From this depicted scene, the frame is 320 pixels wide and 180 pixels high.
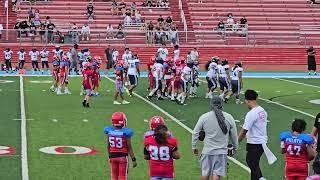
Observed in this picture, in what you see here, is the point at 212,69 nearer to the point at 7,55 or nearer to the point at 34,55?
the point at 34,55

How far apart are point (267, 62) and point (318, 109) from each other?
19.5m

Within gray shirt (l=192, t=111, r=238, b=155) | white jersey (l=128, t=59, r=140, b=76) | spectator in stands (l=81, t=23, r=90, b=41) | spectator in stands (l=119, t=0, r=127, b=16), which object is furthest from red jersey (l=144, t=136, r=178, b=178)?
spectator in stands (l=119, t=0, r=127, b=16)

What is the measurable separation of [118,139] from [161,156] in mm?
955

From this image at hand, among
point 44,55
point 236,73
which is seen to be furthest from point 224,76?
point 44,55

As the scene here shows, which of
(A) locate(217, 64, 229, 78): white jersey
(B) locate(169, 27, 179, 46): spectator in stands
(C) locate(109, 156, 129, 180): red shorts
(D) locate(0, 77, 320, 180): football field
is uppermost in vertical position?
(B) locate(169, 27, 179, 46): spectator in stands

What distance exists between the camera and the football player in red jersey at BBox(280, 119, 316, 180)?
937 cm

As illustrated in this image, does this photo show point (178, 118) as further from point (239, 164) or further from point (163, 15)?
point (163, 15)

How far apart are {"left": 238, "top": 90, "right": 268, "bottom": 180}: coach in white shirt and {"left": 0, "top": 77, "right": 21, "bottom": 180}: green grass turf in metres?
3.89

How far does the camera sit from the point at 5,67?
35.1m

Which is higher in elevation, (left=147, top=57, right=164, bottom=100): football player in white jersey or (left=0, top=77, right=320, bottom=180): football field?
(left=147, top=57, right=164, bottom=100): football player in white jersey

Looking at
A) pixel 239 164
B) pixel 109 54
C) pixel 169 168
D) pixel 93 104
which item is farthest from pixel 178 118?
pixel 109 54

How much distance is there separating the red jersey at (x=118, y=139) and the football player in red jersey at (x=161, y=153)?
662 millimetres

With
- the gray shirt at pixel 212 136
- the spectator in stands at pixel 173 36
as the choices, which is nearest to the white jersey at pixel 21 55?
the spectator in stands at pixel 173 36

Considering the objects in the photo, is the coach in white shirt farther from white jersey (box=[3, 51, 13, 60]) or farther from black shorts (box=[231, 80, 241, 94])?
white jersey (box=[3, 51, 13, 60])
